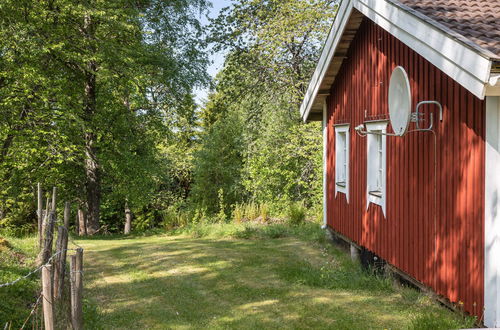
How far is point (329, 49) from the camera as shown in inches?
406

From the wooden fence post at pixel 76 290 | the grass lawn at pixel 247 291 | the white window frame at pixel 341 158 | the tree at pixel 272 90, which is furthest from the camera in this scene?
the tree at pixel 272 90

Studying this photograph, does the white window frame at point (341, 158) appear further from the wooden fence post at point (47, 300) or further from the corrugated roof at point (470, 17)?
the wooden fence post at point (47, 300)

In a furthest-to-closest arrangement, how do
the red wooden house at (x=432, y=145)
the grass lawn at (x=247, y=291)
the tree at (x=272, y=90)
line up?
the tree at (x=272, y=90) → the grass lawn at (x=247, y=291) → the red wooden house at (x=432, y=145)

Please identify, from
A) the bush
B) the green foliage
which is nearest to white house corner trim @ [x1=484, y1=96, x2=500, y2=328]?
the bush

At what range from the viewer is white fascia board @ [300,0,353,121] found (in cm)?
923

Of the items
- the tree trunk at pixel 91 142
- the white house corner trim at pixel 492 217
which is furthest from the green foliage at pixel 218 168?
the white house corner trim at pixel 492 217

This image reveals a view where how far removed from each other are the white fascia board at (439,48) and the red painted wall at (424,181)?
0.46m

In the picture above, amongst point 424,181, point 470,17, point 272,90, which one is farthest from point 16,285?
point 272,90

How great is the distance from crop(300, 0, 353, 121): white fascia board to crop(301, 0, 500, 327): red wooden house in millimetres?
39

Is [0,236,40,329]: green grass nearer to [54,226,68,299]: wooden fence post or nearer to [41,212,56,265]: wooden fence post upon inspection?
[41,212,56,265]: wooden fence post

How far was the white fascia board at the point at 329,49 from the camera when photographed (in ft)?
30.3

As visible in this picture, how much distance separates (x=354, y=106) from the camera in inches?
396

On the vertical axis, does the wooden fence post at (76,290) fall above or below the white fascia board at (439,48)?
below

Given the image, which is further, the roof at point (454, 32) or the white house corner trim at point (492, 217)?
the white house corner trim at point (492, 217)
